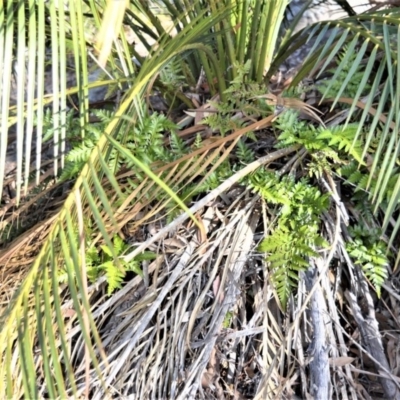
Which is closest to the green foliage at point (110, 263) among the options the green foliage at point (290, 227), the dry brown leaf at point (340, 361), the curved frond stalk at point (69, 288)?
the curved frond stalk at point (69, 288)

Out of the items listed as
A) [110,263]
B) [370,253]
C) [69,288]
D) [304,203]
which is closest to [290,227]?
[304,203]

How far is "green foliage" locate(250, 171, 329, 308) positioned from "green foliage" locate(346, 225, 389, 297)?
77mm

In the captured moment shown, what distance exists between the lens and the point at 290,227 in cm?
100

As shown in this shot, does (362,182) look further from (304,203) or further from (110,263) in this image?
(110,263)

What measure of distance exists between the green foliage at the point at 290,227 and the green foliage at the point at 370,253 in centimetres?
8

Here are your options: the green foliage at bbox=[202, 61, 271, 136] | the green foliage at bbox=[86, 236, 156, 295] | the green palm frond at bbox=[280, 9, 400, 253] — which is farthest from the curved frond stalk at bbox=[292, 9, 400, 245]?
the green foliage at bbox=[86, 236, 156, 295]

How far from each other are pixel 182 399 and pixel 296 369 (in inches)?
9.1

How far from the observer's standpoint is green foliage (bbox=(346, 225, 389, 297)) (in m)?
0.95

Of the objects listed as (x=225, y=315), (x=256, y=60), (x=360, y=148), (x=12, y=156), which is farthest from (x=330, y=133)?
(x=12, y=156)

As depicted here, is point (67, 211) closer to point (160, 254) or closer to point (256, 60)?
point (160, 254)

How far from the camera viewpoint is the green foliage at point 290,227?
0.94 m

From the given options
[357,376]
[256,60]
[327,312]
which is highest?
[256,60]

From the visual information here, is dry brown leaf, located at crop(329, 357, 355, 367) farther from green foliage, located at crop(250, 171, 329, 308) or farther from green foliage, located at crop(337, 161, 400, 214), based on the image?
green foliage, located at crop(337, 161, 400, 214)

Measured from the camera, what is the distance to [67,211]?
2.21 ft
